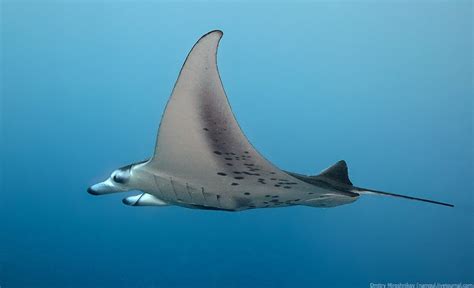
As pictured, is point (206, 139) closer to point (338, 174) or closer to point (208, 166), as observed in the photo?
point (208, 166)

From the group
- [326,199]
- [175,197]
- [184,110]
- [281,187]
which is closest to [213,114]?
[184,110]

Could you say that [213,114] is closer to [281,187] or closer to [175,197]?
[281,187]

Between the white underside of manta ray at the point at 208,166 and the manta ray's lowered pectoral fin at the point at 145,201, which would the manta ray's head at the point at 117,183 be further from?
the manta ray's lowered pectoral fin at the point at 145,201

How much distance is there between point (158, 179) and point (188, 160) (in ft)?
1.13

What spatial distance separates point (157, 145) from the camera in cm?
219

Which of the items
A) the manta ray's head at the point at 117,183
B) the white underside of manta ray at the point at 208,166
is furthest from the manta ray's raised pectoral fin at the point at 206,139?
the manta ray's head at the point at 117,183

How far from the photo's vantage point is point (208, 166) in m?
2.28

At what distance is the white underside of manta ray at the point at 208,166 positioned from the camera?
1.87 metres

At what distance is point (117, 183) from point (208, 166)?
83 centimetres

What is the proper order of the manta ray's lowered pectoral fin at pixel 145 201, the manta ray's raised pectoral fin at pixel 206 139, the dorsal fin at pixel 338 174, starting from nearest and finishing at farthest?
the manta ray's raised pectoral fin at pixel 206 139, the dorsal fin at pixel 338 174, the manta ray's lowered pectoral fin at pixel 145 201

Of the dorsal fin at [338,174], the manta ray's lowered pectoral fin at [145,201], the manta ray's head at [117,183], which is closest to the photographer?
the manta ray's head at [117,183]

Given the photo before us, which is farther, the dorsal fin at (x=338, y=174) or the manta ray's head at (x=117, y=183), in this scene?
the dorsal fin at (x=338, y=174)

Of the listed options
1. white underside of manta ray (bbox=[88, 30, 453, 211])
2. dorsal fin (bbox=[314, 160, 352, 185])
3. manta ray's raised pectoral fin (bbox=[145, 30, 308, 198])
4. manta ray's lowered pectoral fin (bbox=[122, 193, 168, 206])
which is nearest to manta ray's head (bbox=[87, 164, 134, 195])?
white underside of manta ray (bbox=[88, 30, 453, 211])

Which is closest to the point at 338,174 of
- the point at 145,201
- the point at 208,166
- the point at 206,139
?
the point at 208,166
